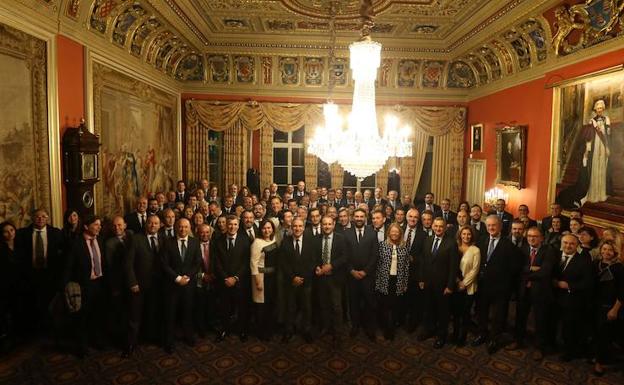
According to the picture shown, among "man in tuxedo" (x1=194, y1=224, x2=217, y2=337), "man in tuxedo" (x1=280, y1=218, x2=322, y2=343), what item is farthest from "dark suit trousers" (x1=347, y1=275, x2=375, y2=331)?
"man in tuxedo" (x1=194, y1=224, x2=217, y2=337)

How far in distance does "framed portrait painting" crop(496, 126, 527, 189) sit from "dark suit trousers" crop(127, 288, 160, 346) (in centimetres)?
781

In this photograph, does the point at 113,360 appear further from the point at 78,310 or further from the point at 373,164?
the point at 373,164

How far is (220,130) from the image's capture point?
12039 millimetres

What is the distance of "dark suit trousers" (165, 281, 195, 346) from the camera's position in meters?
5.22

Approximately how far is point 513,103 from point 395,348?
6951mm

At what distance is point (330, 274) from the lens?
5688mm

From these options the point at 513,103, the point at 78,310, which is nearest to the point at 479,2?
the point at 513,103

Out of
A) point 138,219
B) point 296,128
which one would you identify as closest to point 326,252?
point 138,219

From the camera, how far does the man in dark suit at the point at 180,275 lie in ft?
17.1

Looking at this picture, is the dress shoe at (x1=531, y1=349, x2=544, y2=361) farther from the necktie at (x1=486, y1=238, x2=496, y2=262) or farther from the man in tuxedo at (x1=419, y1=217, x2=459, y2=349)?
the necktie at (x1=486, y1=238, x2=496, y2=262)

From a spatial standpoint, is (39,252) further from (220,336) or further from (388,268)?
(388,268)

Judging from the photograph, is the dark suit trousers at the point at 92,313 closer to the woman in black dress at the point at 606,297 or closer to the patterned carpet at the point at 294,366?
the patterned carpet at the point at 294,366

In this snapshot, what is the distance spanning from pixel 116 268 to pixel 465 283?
4587 mm

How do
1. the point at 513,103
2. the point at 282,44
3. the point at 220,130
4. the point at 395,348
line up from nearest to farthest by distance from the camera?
the point at 395,348 → the point at 513,103 → the point at 282,44 → the point at 220,130
